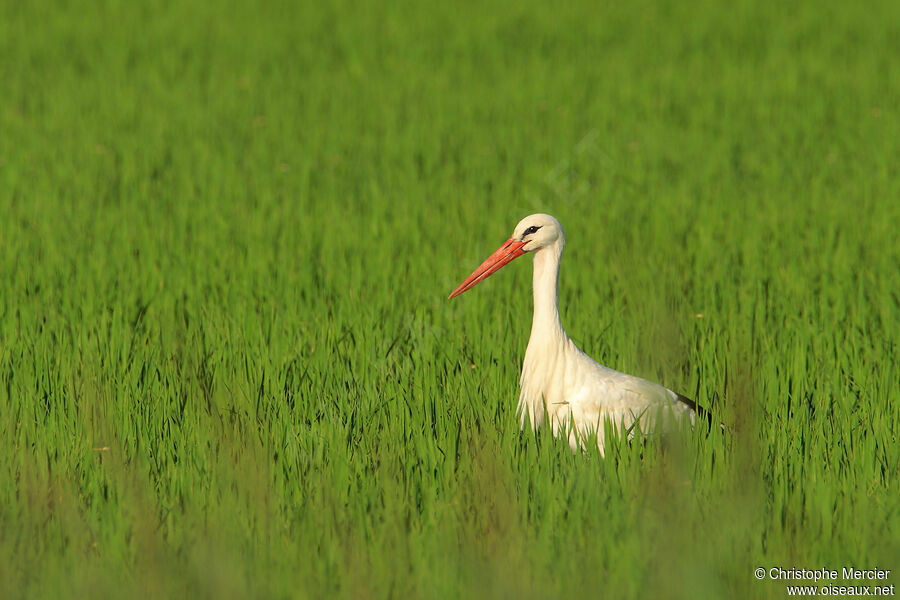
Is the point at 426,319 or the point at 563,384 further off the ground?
the point at 426,319

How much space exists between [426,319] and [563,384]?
1.62 m

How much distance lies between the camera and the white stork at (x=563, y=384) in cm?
423

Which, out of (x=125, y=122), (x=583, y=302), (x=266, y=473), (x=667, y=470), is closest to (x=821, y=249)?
(x=583, y=302)

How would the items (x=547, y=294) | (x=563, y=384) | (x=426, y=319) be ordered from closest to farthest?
(x=563, y=384)
(x=547, y=294)
(x=426, y=319)

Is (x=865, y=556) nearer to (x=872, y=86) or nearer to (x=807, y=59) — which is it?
(x=872, y=86)

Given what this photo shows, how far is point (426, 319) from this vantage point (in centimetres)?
593

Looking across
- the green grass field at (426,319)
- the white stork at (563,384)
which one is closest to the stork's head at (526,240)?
the white stork at (563,384)

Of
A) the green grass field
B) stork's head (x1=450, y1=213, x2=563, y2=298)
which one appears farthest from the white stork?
the green grass field

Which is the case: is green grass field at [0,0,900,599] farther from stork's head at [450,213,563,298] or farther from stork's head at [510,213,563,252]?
stork's head at [510,213,563,252]

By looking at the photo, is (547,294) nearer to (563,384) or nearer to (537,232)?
(537,232)

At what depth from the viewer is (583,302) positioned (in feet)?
20.2

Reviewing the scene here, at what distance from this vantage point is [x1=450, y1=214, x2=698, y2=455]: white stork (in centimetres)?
423

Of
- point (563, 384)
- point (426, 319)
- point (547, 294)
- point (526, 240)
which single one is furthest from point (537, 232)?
point (426, 319)

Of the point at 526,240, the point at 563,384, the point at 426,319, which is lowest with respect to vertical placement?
the point at 563,384
